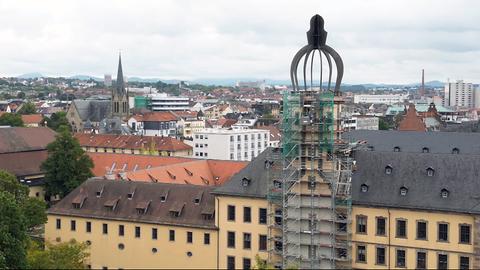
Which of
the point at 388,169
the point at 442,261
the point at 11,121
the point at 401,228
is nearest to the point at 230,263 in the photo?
the point at 401,228

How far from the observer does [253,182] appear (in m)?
66.7

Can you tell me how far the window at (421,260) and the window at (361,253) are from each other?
4237mm

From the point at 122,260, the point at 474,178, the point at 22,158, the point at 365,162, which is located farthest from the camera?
the point at 22,158

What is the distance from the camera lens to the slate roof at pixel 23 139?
366 feet

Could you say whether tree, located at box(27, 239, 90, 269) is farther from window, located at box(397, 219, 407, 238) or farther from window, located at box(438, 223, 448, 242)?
window, located at box(438, 223, 448, 242)

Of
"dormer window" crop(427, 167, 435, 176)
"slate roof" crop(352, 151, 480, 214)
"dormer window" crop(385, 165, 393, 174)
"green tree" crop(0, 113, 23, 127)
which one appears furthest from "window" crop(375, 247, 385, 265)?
"green tree" crop(0, 113, 23, 127)

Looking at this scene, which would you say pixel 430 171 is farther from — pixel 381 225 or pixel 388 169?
pixel 381 225

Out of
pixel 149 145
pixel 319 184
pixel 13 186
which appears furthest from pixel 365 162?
pixel 149 145

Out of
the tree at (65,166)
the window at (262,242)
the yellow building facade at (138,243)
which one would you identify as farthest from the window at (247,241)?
the tree at (65,166)

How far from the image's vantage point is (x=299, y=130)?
61781mm

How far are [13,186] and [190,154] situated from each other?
69.5 metres

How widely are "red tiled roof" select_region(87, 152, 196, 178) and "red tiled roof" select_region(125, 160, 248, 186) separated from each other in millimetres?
9656

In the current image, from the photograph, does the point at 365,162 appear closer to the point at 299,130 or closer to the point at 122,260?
the point at 299,130

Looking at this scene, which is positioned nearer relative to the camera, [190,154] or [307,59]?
[307,59]
